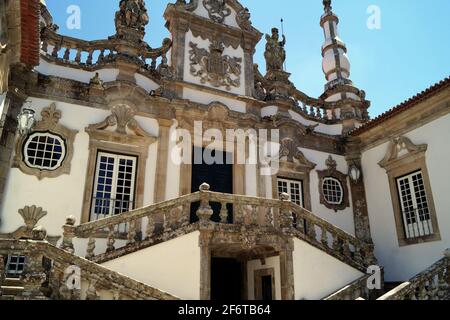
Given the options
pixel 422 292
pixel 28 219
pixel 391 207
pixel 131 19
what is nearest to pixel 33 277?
pixel 28 219

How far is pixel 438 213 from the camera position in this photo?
916cm

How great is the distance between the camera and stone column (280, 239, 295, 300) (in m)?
7.24

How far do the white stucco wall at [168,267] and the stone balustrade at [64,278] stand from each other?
0.87 m

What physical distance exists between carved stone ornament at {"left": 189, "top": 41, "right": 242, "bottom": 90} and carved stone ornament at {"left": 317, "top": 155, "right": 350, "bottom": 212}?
376 centimetres

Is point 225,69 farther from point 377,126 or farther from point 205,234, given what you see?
point 205,234

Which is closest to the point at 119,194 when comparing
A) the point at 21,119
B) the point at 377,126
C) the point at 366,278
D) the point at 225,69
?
the point at 21,119

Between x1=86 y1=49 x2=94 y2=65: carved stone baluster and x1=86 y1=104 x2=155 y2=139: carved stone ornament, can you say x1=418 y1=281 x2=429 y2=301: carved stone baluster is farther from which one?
x1=86 y1=49 x2=94 y2=65: carved stone baluster

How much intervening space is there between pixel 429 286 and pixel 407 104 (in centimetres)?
A: 481

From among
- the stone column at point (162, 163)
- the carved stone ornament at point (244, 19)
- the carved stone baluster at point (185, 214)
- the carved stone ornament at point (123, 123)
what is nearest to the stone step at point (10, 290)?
the carved stone baluster at point (185, 214)

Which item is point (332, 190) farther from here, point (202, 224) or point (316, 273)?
point (202, 224)

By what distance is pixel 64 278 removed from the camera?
5.21 metres

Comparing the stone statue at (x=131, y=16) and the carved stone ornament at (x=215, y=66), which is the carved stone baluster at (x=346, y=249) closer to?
the carved stone ornament at (x=215, y=66)

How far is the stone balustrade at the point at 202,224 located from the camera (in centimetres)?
656

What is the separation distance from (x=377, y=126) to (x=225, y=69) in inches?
190
